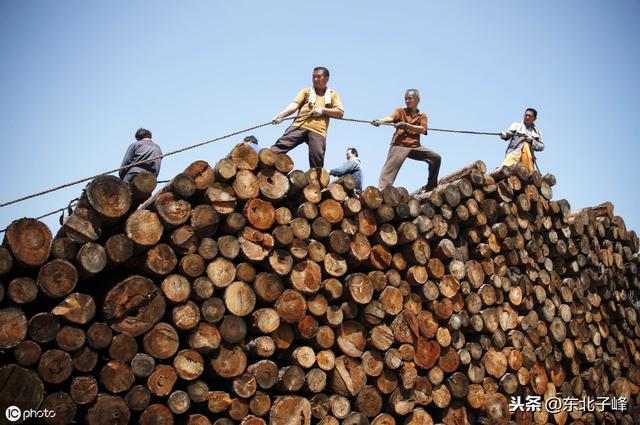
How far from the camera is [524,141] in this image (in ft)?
31.5

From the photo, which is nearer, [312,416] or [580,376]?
[312,416]

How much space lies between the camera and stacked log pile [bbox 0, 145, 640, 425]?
16.8 feet

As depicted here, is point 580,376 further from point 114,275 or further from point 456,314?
point 114,275

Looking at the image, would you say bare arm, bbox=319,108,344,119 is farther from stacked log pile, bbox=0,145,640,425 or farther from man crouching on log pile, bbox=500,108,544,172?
man crouching on log pile, bbox=500,108,544,172

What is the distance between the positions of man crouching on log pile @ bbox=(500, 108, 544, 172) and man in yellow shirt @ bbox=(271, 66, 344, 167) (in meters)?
3.23

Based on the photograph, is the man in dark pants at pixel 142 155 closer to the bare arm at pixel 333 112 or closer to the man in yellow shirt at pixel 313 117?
the man in yellow shirt at pixel 313 117

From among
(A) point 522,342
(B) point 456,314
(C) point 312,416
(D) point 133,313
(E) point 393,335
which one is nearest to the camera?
(D) point 133,313

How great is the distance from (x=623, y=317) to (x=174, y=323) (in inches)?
282

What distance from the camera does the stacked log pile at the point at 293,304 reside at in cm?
512

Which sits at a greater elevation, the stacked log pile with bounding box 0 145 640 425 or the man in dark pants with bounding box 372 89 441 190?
the man in dark pants with bounding box 372 89 441 190

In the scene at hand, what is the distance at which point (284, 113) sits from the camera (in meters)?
7.52

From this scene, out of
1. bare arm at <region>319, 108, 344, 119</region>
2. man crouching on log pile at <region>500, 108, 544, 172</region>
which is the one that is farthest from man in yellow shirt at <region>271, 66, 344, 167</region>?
man crouching on log pile at <region>500, 108, 544, 172</region>

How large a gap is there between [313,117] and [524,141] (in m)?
3.81

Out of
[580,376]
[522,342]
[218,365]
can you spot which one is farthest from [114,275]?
[580,376]
